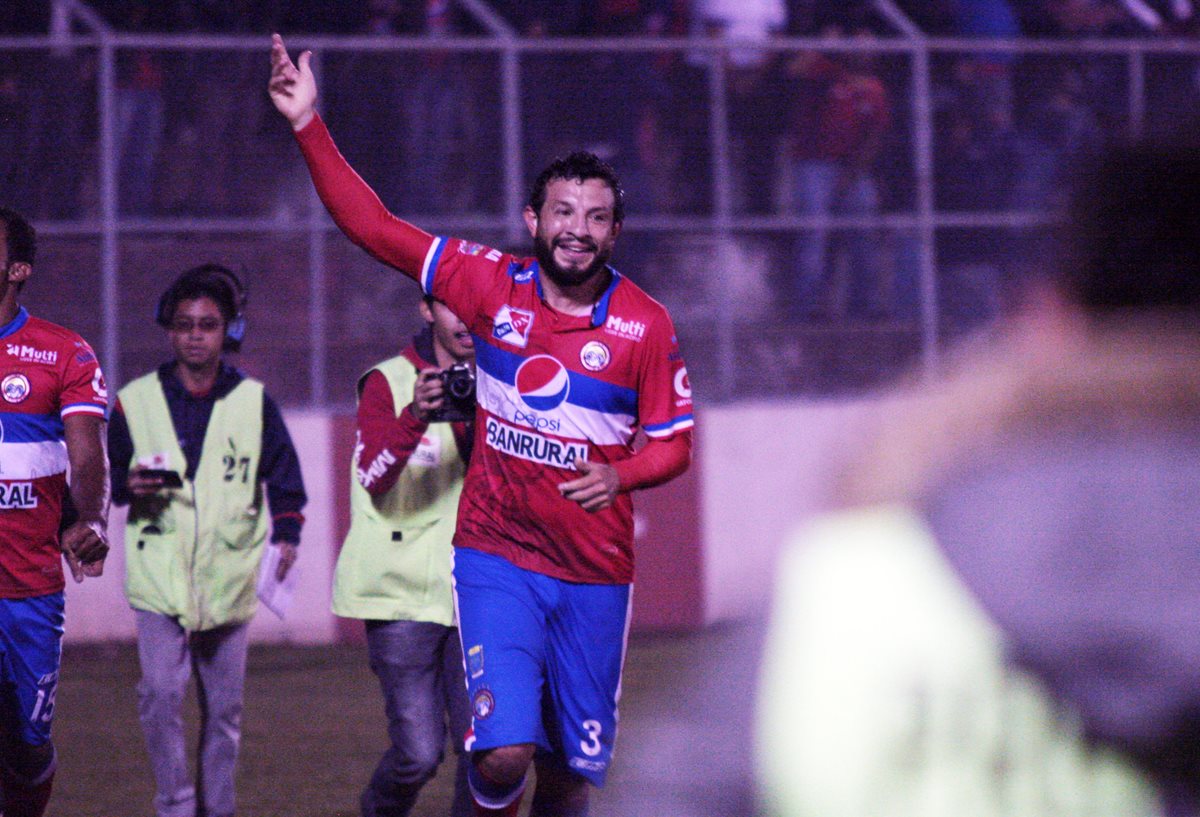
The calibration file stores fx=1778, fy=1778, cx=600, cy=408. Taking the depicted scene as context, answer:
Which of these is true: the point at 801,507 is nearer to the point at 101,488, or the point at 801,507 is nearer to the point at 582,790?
the point at 582,790

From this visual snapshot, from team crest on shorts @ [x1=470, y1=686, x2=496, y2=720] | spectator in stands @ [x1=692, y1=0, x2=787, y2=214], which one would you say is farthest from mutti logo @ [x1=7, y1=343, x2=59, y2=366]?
spectator in stands @ [x1=692, y1=0, x2=787, y2=214]

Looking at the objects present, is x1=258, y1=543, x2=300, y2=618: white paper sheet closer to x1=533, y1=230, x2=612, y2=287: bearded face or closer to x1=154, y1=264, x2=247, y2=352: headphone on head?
x1=154, y1=264, x2=247, y2=352: headphone on head

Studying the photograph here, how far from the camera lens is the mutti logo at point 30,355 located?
5698 mm

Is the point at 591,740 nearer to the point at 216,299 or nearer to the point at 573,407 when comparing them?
the point at 573,407

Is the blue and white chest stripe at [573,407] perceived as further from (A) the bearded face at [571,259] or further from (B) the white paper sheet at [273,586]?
(B) the white paper sheet at [273,586]

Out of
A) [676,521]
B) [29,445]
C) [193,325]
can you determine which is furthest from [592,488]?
[676,521]

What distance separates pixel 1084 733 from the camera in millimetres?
1251

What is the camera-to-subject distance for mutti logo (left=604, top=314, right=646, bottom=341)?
5.18 m

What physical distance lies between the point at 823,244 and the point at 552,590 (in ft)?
27.9

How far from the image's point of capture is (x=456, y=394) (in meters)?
5.65

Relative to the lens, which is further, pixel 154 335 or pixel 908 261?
pixel 908 261

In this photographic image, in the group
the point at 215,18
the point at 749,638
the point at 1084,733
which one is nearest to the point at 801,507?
the point at 749,638

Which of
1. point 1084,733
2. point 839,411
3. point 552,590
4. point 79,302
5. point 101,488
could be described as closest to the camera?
point 1084,733

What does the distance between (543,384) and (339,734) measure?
4254 millimetres
